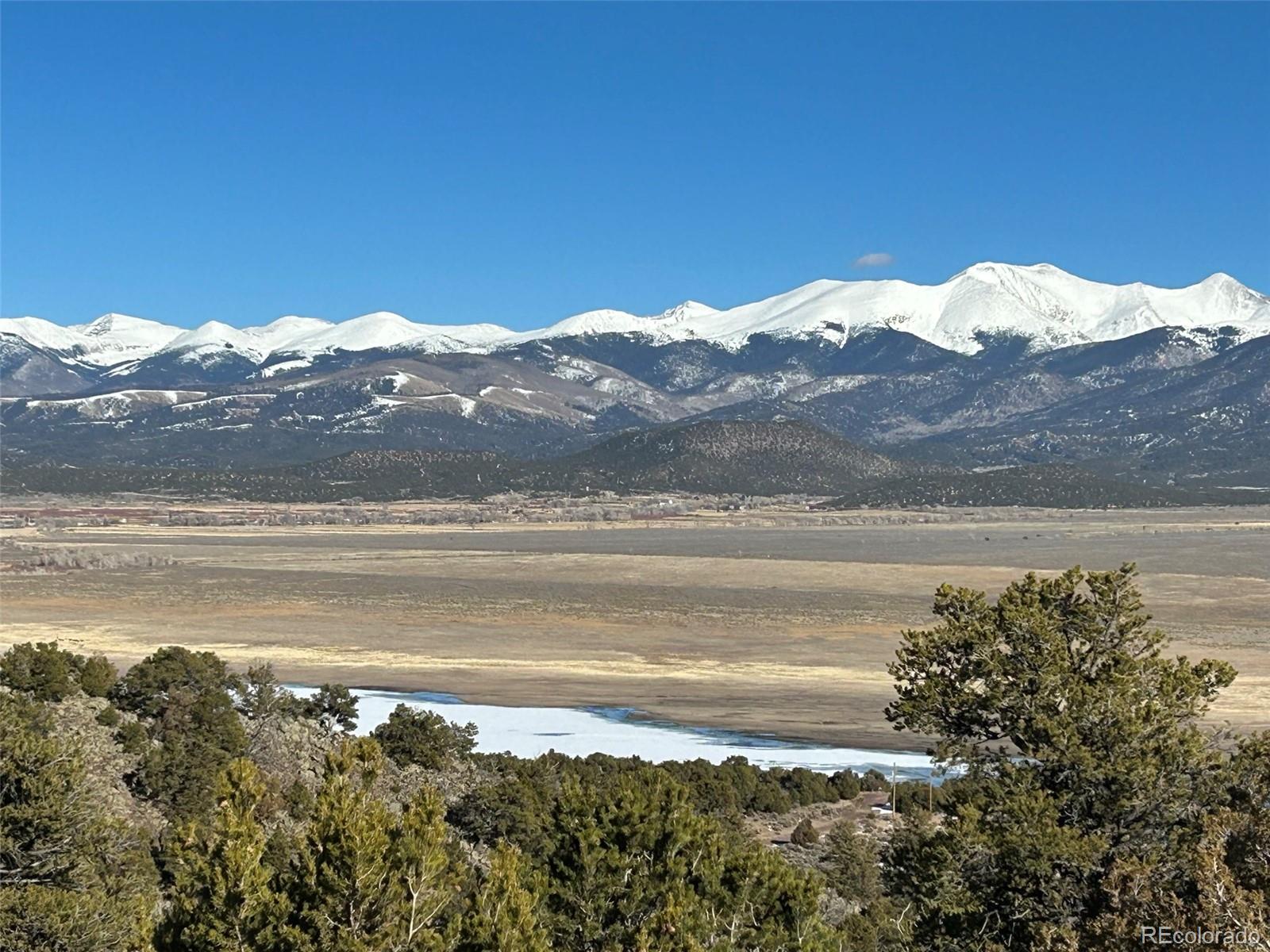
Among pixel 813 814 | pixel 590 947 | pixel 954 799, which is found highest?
pixel 954 799

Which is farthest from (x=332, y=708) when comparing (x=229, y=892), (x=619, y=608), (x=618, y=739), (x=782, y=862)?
(x=619, y=608)

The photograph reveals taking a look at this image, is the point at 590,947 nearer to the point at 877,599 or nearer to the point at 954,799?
the point at 954,799

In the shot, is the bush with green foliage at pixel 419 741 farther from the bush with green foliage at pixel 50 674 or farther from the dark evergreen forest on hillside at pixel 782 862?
the dark evergreen forest on hillside at pixel 782 862

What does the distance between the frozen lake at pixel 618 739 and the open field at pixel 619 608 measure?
4.75 ft

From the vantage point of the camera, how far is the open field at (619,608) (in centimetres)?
4906

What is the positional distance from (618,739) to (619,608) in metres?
33.3

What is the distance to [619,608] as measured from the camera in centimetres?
7244

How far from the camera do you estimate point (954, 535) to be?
128000 millimetres

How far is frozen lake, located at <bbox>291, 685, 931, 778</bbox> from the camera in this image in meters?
36.6

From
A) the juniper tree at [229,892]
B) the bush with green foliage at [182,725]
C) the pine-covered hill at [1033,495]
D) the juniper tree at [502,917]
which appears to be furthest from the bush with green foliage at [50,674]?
the pine-covered hill at [1033,495]

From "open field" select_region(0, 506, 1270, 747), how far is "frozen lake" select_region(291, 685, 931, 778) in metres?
1.45

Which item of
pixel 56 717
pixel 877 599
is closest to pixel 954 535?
pixel 877 599

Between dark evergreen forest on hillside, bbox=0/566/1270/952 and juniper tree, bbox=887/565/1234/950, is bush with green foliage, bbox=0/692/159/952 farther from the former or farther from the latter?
juniper tree, bbox=887/565/1234/950

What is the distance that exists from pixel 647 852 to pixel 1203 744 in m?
5.52
